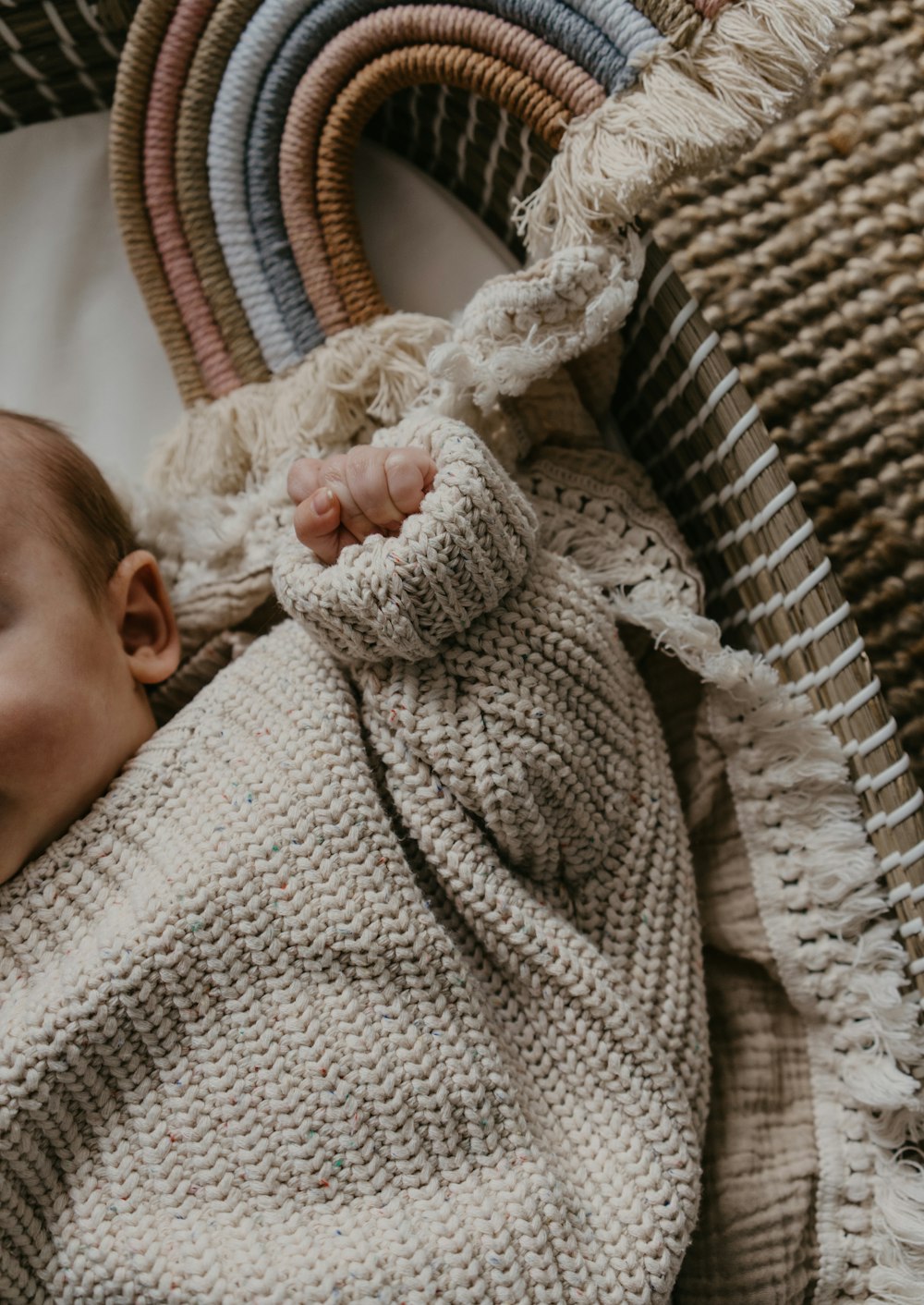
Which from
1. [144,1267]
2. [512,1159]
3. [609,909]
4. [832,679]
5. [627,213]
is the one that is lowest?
[144,1267]

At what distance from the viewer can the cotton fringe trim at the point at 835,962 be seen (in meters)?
0.82

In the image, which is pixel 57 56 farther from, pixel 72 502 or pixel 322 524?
pixel 322 524

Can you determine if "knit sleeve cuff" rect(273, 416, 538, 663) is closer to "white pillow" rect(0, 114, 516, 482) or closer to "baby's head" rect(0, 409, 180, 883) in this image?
Result: "baby's head" rect(0, 409, 180, 883)

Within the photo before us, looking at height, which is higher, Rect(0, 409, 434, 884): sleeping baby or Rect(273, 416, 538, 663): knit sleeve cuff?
Rect(273, 416, 538, 663): knit sleeve cuff

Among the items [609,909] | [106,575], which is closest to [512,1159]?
[609,909]

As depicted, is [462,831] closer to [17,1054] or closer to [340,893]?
[340,893]

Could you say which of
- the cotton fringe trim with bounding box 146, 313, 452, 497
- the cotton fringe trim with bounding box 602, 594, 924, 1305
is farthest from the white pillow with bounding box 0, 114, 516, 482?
the cotton fringe trim with bounding box 602, 594, 924, 1305

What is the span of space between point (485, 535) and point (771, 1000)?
0.51m

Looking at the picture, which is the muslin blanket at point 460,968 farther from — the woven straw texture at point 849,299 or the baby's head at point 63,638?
the woven straw texture at point 849,299

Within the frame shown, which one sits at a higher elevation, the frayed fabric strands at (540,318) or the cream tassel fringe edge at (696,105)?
the cream tassel fringe edge at (696,105)

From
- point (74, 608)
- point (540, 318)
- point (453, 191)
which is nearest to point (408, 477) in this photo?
point (540, 318)

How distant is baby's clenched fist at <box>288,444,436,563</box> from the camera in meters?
0.74

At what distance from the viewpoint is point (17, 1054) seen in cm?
74

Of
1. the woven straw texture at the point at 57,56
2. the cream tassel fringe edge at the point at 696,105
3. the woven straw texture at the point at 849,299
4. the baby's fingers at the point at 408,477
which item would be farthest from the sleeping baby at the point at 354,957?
the woven straw texture at the point at 57,56
